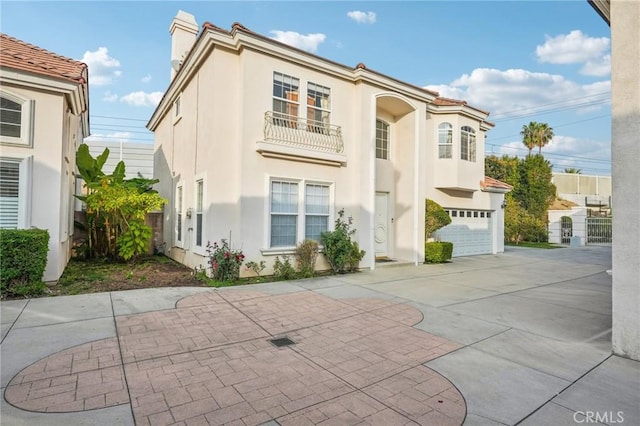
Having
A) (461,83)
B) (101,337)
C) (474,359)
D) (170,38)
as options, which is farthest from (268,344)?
(461,83)

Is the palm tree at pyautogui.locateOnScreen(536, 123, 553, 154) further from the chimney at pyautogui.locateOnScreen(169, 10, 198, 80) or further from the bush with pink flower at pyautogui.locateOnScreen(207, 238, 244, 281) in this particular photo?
the bush with pink flower at pyautogui.locateOnScreen(207, 238, 244, 281)

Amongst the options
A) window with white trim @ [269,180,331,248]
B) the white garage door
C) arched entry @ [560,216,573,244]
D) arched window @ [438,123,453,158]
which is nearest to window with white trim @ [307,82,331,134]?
window with white trim @ [269,180,331,248]

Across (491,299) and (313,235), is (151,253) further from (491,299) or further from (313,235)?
(491,299)

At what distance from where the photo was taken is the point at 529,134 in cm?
3988

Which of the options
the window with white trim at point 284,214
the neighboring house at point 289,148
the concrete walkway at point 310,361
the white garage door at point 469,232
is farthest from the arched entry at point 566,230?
the window with white trim at point 284,214

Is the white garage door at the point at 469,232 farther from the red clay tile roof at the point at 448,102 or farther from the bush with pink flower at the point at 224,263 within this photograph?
the bush with pink flower at the point at 224,263

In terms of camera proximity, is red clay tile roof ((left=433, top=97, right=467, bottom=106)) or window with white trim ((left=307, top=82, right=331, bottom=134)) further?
red clay tile roof ((left=433, top=97, right=467, bottom=106))

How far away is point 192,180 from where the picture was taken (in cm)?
1104

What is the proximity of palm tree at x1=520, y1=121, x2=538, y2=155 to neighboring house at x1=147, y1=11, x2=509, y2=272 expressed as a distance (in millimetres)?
30259

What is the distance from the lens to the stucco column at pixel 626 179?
14.5 feet

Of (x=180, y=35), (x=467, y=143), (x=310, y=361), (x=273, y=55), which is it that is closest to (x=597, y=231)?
(x=467, y=143)

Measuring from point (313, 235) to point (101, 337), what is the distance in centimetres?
658

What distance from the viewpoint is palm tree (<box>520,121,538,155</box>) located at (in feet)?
130

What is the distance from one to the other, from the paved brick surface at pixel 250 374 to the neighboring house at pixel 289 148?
4.25m
